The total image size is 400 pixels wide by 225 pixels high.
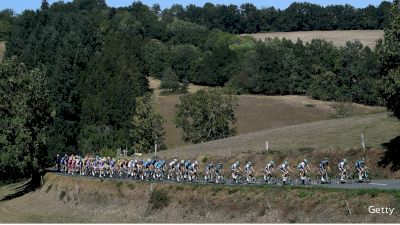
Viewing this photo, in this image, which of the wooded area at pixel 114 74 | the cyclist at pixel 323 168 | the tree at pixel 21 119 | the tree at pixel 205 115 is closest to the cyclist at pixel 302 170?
the cyclist at pixel 323 168

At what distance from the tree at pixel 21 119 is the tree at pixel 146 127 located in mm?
23346

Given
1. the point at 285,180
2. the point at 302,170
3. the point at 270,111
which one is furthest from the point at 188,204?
the point at 270,111

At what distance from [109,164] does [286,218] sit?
82.3 feet

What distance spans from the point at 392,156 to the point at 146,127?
47506 mm

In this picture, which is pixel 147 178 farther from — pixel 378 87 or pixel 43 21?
pixel 43 21

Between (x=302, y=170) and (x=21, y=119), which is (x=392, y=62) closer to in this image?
(x=302, y=170)

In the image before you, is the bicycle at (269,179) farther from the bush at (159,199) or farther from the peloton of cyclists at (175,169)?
the bush at (159,199)

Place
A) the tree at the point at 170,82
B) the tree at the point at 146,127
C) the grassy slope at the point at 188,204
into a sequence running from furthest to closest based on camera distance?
the tree at the point at 170,82, the tree at the point at 146,127, the grassy slope at the point at 188,204

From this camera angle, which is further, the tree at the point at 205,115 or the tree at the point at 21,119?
the tree at the point at 205,115

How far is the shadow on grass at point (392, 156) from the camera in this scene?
46719mm

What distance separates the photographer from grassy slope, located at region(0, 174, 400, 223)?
34.7 meters

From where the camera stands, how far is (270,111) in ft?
419

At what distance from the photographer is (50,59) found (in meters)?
131

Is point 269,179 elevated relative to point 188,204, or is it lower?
elevated
